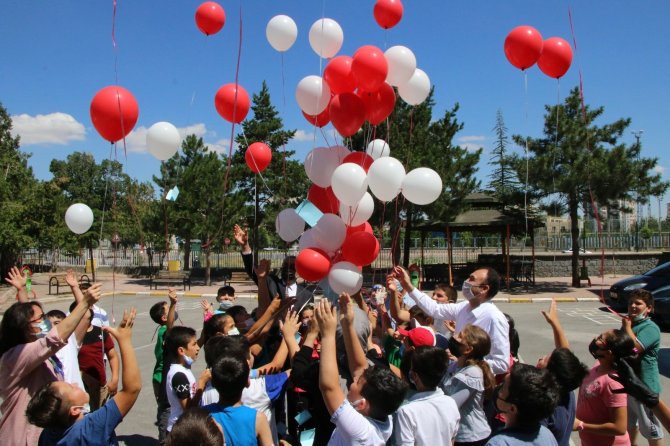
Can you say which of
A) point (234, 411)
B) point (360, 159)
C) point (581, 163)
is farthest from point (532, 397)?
point (581, 163)

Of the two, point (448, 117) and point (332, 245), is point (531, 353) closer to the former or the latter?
point (332, 245)

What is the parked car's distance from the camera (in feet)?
39.0

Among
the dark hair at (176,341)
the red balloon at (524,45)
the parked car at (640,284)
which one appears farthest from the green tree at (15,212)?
the parked car at (640,284)

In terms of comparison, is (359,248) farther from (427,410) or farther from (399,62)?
(427,410)

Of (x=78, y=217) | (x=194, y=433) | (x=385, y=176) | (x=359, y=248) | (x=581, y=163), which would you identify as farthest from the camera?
(x=581, y=163)

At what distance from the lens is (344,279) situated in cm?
453

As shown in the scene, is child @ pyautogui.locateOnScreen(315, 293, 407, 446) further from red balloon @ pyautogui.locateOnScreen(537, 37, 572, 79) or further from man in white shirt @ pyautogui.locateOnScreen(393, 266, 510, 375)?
red balloon @ pyautogui.locateOnScreen(537, 37, 572, 79)

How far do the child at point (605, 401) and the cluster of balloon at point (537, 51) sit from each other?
3.26m

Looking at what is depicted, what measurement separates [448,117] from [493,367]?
59.6 feet

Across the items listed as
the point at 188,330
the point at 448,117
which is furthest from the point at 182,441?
the point at 448,117

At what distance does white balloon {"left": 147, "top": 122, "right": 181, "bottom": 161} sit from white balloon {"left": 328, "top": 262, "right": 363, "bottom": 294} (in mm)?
2099

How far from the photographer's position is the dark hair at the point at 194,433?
2.00 meters

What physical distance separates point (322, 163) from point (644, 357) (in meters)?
3.34

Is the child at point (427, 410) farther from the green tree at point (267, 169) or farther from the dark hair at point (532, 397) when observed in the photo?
the green tree at point (267, 169)
